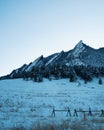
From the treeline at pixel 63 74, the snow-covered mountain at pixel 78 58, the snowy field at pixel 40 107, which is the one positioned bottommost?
the snowy field at pixel 40 107

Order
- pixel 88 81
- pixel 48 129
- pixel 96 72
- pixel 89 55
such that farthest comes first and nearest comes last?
1. pixel 89 55
2. pixel 96 72
3. pixel 88 81
4. pixel 48 129

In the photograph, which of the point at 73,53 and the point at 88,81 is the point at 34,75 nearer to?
the point at 88,81

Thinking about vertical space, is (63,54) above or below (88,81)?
above

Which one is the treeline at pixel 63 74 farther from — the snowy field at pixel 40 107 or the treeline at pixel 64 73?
the snowy field at pixel 40 107

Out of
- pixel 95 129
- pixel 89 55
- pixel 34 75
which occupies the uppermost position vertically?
pixel 89 55

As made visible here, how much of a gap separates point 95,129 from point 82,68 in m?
77.5

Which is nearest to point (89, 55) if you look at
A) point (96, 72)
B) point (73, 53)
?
point (73, 53)

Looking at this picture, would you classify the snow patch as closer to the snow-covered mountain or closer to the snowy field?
the snow-covered mountain

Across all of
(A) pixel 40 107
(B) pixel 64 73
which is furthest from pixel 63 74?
(A) pixel 40 107

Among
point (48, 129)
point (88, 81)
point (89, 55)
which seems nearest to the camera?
point (48, 129)

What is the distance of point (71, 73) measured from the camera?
81.7 meters

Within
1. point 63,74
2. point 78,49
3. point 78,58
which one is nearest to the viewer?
point 63,74

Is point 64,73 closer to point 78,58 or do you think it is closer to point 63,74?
point 63,74

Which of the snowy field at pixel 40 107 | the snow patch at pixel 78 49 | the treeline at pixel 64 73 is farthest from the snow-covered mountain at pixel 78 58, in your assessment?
the snowy field at pixel 40 107
